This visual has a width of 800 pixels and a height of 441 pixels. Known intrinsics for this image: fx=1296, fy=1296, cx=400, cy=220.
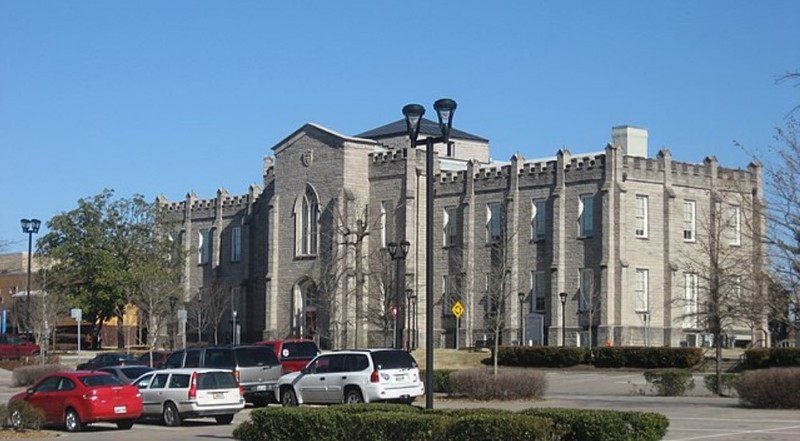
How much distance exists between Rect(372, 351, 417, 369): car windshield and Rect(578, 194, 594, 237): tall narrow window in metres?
36.5

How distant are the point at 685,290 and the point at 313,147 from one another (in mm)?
24881

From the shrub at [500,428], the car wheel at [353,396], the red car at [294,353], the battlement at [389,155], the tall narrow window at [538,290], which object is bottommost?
the car wheel at [353,396]

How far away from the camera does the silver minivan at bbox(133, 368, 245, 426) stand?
31.5 metres

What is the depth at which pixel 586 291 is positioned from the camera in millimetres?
68750

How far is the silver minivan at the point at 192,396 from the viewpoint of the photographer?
3147 centimetres

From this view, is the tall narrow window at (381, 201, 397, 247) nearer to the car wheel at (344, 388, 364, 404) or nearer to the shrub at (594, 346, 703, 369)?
the shrub at (594, 346, 703, 369)

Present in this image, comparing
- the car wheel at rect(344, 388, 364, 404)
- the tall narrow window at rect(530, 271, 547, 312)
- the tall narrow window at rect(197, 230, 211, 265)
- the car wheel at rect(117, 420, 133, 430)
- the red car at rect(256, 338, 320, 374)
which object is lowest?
the car wheel at rect(117, 420, 133, 430)

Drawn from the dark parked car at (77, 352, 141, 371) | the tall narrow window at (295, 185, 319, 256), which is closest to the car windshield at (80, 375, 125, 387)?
the dark parked car at (77, 352, 141, 371)

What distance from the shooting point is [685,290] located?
6962 cm

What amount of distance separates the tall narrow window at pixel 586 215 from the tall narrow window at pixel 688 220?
18.8 feet

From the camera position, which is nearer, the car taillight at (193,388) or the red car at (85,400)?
the red car at (85,400)

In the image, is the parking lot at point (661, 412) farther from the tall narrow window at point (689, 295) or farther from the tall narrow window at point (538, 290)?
the tall narrow window at point (538, 290)

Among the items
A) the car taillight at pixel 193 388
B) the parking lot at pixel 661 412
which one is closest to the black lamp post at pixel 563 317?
the parking lot at pixel 661 412

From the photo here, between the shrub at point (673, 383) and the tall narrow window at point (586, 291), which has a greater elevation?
the tall narrow window at point (586, 291)
